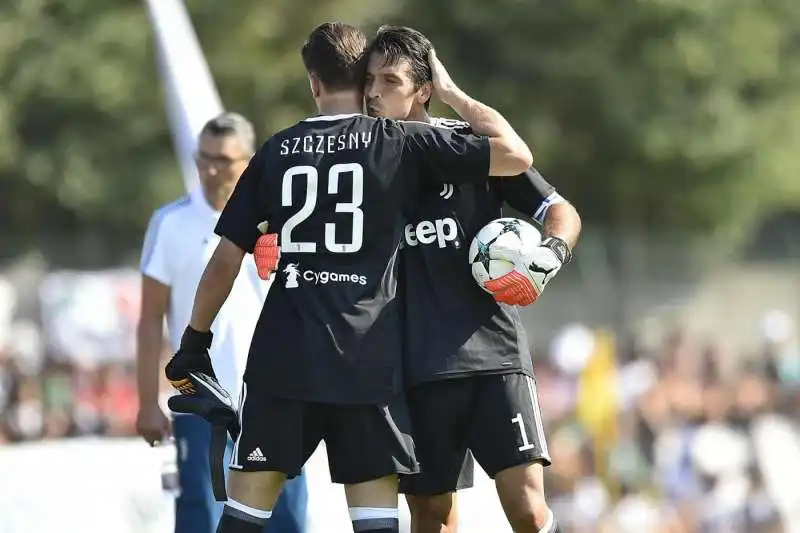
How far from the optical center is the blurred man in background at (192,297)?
21.8ft

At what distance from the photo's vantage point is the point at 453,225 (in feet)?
17.7

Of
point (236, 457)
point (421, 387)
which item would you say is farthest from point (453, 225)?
point (236, 457)

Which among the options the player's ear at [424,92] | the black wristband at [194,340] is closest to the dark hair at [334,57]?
the player's ear at [424,92]

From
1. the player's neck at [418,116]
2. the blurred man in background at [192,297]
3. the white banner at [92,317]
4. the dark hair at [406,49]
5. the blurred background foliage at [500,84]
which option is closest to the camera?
the dark hair at [406,49]

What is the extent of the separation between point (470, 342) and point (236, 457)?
92cm

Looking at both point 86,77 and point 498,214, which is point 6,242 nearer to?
point 86,77

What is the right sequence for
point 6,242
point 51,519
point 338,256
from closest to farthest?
point 338,256
point 51,519
point 6,242

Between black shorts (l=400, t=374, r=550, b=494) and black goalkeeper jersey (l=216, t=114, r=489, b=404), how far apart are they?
393 millimetres

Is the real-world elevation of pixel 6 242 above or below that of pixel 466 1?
below

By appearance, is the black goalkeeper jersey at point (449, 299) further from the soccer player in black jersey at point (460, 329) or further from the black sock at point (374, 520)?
the black sock at point (374, 520)

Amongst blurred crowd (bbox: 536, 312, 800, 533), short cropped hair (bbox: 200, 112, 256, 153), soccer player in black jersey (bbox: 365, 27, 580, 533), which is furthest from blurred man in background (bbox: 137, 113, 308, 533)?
blurred crowd (bbox: 536, 312, 800, 533)

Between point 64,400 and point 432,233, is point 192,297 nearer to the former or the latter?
point 432,233

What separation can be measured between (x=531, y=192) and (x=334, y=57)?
926 mm

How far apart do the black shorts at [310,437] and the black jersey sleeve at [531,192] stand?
0.93m
